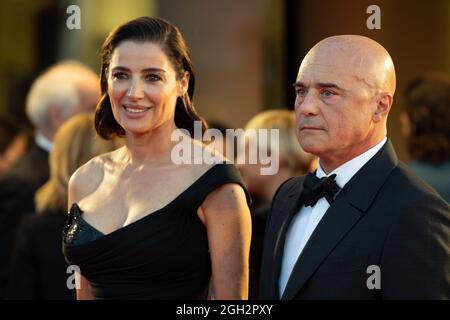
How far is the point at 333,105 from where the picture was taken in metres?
2.80

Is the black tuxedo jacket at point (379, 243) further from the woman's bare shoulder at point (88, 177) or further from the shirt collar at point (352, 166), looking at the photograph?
the woman's bare shoulder at point (88, 177)

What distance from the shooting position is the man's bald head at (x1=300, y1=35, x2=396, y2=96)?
110 inches

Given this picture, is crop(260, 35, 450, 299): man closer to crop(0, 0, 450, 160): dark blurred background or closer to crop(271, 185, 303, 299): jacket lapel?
crop(271, 185, 303, 299): jacket lapel

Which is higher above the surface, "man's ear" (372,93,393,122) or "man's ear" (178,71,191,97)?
"man's ear" (178,71,191,97)

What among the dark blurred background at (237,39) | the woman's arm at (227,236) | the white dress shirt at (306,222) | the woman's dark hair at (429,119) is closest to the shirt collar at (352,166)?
the white dress shirt at (306,222)

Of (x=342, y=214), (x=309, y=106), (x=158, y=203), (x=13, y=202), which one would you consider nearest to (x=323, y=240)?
(x=342, y=214)

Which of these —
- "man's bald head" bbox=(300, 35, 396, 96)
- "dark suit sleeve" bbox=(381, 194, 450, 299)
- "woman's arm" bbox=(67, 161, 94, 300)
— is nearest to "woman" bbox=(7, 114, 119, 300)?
"woman's arm" bbox=(67, 161, 94, 300)

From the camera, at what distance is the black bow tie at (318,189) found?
9.52 feet

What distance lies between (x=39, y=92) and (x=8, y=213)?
99 centimetres

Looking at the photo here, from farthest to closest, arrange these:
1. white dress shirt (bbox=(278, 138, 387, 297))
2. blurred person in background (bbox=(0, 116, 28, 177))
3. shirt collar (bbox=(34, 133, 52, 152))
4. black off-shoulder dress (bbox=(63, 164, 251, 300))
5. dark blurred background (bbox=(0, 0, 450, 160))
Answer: dark blurred background (bbox=(0, 0, 450, 160)) → blurred person in background (bbox=(0, 116, 28, 177)) → shirt collar (bbox=(34, 133, 52, 152)) → black off-shoulder dress (bbox=(63, 164, 251, 300)) → white dress shirt (bbox=(278, 138, 387, 297))

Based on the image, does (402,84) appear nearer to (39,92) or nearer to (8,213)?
(39,92)

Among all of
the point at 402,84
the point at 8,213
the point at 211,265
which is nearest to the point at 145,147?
the point at 211,265

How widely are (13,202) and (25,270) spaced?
60cm

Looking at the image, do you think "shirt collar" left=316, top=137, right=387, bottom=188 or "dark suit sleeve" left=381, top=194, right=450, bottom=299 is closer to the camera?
"dark suit sleeve" left=381, top=194, right=450, bottom=299
